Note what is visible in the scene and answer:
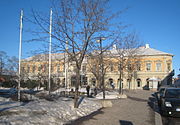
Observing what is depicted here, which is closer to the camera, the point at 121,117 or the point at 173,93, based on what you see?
the point at 121,117

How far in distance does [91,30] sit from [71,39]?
1.34 m

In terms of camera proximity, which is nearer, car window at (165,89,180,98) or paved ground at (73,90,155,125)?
paved ground at (73,90,155,125)

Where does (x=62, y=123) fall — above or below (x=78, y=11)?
below

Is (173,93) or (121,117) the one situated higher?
(173,93)

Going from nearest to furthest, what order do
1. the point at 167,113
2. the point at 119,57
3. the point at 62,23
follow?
the point at 167,113 < the point at 62,23 < the point at 119,57

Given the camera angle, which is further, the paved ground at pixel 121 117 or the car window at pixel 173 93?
the car window at pixel 173 93

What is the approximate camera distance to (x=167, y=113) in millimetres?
10633

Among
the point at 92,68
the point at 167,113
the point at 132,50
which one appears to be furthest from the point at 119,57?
the point at 167,113

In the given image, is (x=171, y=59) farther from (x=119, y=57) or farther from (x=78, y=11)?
(x=78, y=11)

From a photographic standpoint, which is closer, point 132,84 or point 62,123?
point 62,123

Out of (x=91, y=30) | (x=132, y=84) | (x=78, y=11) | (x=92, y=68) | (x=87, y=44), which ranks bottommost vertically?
(x=132, y=84)

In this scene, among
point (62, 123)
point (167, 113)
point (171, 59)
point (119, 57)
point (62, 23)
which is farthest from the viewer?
point (171, 59)

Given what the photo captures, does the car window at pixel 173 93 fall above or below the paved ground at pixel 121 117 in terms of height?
above

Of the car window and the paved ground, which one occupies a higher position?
the car window
